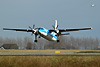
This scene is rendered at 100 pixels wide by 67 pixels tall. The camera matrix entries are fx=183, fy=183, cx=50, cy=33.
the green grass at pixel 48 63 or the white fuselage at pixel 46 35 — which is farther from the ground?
the white fuselage at pixel 46 35

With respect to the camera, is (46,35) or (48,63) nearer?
(48,63)

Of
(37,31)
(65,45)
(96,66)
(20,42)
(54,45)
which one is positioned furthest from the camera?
(20,42)

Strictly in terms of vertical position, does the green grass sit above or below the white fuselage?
below

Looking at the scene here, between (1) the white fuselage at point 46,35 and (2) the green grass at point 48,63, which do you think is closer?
(2) the green grass at point 48,63

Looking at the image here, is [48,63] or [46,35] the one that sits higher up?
[46,35]

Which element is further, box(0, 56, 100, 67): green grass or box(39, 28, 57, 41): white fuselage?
box(39, 28, 57, 41): white fuselage

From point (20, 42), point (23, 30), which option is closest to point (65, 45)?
point (20, 42)

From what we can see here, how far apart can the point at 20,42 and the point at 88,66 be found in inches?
6574

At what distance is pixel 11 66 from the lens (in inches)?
683

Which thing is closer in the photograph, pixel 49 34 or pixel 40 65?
pixel 40 65

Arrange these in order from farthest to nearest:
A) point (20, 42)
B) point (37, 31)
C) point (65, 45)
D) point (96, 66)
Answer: point (20, 42) < point (65, 45) < point (37, 31) < point (96, 66)

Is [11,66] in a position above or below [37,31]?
below

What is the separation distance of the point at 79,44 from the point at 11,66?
171514 mm

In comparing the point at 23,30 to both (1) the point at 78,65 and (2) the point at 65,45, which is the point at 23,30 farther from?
(2) the point at 65,45
